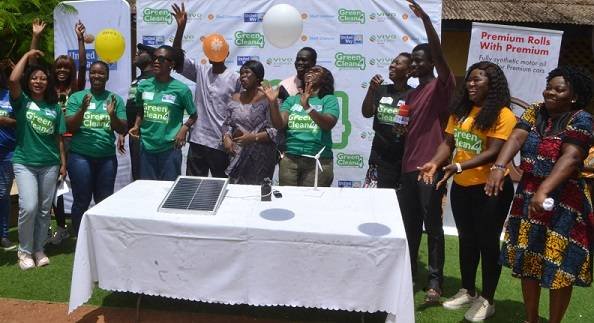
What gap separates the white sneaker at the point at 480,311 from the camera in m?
3.64

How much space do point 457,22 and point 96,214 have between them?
23.7 feet

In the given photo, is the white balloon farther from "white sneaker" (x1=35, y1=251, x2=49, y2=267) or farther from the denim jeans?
"white sneaker" (x1=35, y1=251, x2=49, y2=267)

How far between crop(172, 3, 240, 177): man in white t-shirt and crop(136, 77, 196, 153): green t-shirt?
1.07 ft

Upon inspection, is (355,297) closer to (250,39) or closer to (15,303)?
(15,303)

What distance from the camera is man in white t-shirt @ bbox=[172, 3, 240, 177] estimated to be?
4.84 meters

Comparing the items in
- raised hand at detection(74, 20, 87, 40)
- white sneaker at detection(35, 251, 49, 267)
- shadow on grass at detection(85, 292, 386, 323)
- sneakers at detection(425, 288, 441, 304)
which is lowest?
white sneaker at detection(35, 251, 49, 267)

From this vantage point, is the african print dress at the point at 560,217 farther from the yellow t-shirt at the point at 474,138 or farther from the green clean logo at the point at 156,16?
the green clean logo at the point at 156,16

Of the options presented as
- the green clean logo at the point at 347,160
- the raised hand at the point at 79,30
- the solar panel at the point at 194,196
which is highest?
the raised hand at the point at 79,30

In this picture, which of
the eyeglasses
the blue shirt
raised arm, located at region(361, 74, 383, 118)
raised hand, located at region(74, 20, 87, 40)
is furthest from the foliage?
raised arm, located at region(361, 74, 383, 118)

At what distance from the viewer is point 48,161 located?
4.37 meters

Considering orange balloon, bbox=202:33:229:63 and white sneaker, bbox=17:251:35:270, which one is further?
orange balloon, bbox=202:33:229:63

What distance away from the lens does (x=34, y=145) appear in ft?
14.1

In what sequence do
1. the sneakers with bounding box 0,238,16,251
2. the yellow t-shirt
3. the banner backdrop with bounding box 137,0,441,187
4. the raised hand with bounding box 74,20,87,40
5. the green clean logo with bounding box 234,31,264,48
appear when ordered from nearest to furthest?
the yellow t-shirt → the sneakers with bounding box 0,238,16,251 → the raised hand with bounding box 74,20,87,40 → the banner backdrop with bounding box 137,0,441,187 → the green clean logo with bounding box 234,31,264,48

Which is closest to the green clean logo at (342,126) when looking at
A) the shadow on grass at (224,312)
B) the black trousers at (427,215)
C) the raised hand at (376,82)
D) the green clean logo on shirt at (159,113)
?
the raised hand at (376,82)
